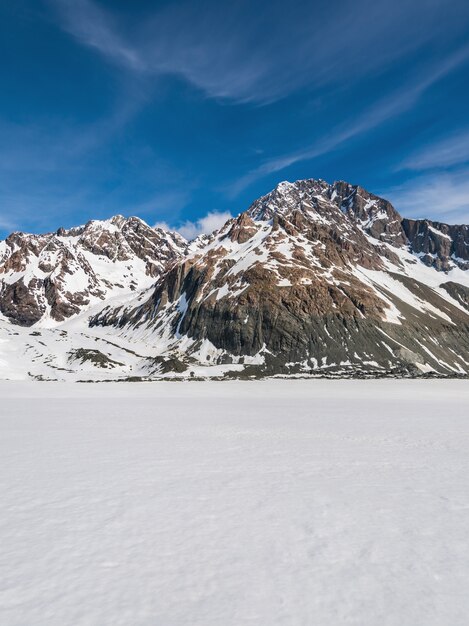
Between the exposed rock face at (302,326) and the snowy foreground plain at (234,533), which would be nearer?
the snowy foreground plain at (234,533)

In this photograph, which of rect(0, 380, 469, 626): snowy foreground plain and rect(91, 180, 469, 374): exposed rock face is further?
rect(91, 180, 469, 374): exposed rock face

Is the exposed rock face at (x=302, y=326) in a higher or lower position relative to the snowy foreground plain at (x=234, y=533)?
higher

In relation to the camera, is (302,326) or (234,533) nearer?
(234,533)

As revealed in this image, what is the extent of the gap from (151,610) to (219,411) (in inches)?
1143

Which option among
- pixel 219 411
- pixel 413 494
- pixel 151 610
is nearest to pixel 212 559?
pixel 151 610

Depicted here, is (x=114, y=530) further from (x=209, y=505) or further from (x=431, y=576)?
(x=431, y=576)

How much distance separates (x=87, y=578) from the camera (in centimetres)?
759

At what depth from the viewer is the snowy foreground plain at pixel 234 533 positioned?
6.71 meters

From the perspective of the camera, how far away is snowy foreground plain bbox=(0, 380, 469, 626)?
264 inches

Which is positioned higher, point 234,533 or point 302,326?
point 302,326

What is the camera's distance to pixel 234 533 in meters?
9.57

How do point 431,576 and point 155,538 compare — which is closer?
point 431,576

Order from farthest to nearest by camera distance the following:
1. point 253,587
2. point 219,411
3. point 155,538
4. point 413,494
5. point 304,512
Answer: point 219,411, point 413,494, point 304,512, point 155,538, point 253,587

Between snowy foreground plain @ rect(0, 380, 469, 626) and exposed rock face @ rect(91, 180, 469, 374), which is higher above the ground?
exposed rock face @ rect(91, 180, 469, 374)
